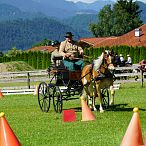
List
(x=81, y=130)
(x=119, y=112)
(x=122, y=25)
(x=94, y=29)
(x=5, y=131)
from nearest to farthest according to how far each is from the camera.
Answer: (x=5, y=131), (x=81, y=130), (x=119, y=112), (x=122, y=25), (x=94, y=29)

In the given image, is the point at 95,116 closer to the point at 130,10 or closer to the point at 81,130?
the point at 81,130

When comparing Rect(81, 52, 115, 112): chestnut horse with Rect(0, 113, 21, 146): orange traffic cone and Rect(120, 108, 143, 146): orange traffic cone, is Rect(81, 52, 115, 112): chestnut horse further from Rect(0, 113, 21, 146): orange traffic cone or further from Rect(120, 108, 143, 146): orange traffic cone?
Rect(120, 108, 143, 146): orange traffic cone

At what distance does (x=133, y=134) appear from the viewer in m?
9.50

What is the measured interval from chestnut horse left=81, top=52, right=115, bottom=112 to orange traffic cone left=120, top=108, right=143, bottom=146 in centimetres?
767

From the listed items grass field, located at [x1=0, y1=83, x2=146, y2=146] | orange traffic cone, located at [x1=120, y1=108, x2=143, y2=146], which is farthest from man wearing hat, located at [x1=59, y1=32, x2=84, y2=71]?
orange traffic cone, located at [x1=120, y1=108, x2=143, y2=146]

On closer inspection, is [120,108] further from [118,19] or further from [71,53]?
[118,19]

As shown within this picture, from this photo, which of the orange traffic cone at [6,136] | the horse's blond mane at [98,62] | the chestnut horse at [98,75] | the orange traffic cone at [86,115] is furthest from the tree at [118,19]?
the orange traffic cone at [6,136]

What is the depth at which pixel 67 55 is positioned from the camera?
1744 cm

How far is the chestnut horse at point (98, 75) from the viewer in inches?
690

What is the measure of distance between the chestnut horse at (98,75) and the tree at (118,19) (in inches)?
3656

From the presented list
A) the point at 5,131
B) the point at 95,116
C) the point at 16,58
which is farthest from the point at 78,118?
the point at 16,58

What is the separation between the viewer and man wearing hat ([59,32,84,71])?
17500mm

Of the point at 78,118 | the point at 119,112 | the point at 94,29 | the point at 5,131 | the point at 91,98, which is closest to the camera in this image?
the point at 5,131

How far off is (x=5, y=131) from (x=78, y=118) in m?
6.01
